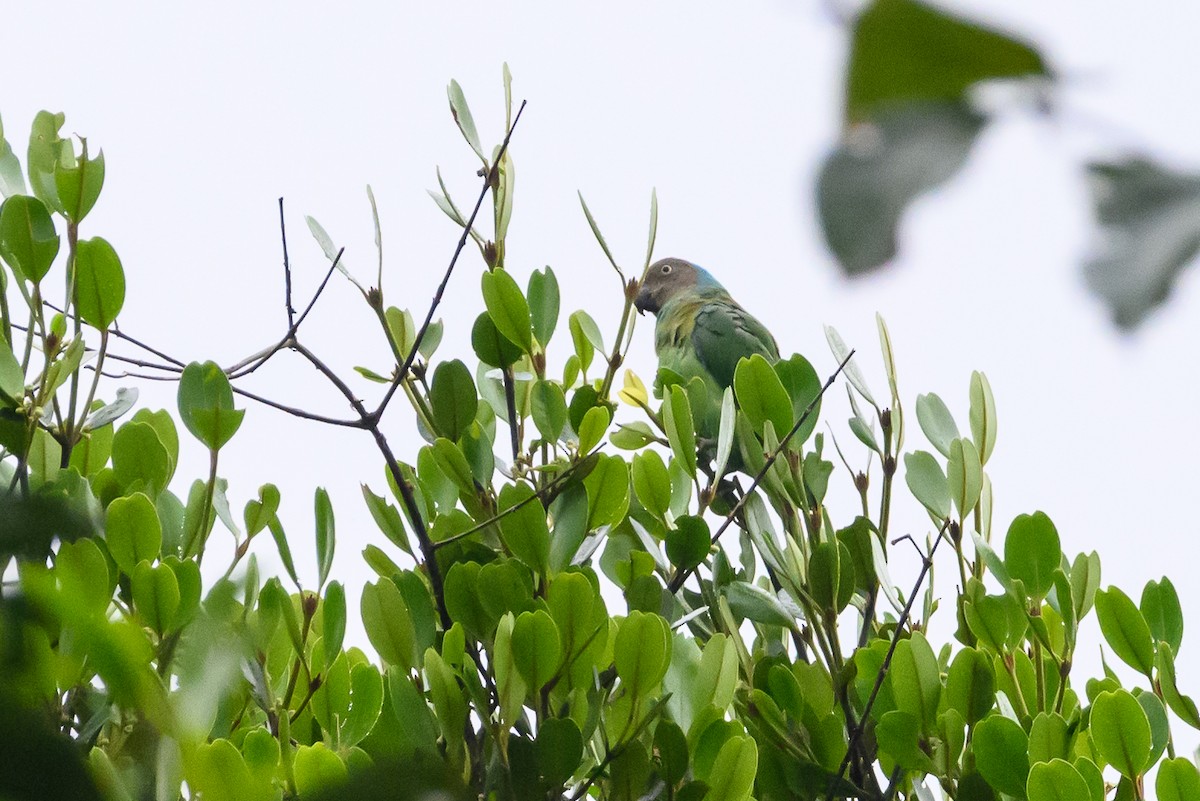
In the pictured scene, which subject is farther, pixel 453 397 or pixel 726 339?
pixel 726 339

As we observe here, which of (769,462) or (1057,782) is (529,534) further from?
(1057,782)

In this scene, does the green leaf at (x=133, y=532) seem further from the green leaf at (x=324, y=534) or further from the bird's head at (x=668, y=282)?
the bird's head at (x=668, y=282)

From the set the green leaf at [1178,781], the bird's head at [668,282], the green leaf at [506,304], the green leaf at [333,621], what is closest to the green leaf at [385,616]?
the green leaf at [333,621]

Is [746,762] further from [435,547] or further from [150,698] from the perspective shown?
[150,698]

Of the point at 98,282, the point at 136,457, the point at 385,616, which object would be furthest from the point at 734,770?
the point at 98,282

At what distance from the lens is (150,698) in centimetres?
84

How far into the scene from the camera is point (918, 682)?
192cm

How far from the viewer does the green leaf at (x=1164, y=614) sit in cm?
206

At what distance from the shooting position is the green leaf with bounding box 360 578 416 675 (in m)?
1.86

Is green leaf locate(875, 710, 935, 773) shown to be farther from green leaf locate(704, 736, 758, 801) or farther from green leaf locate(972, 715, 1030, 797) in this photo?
green leaf locate(704, 736, 758, 801)

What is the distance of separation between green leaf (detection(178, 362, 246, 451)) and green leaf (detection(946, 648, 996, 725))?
4.03 feet

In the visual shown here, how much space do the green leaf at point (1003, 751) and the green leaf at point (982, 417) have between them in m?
0.64

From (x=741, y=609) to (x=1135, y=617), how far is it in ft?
2.14

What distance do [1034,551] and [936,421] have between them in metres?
0.37
